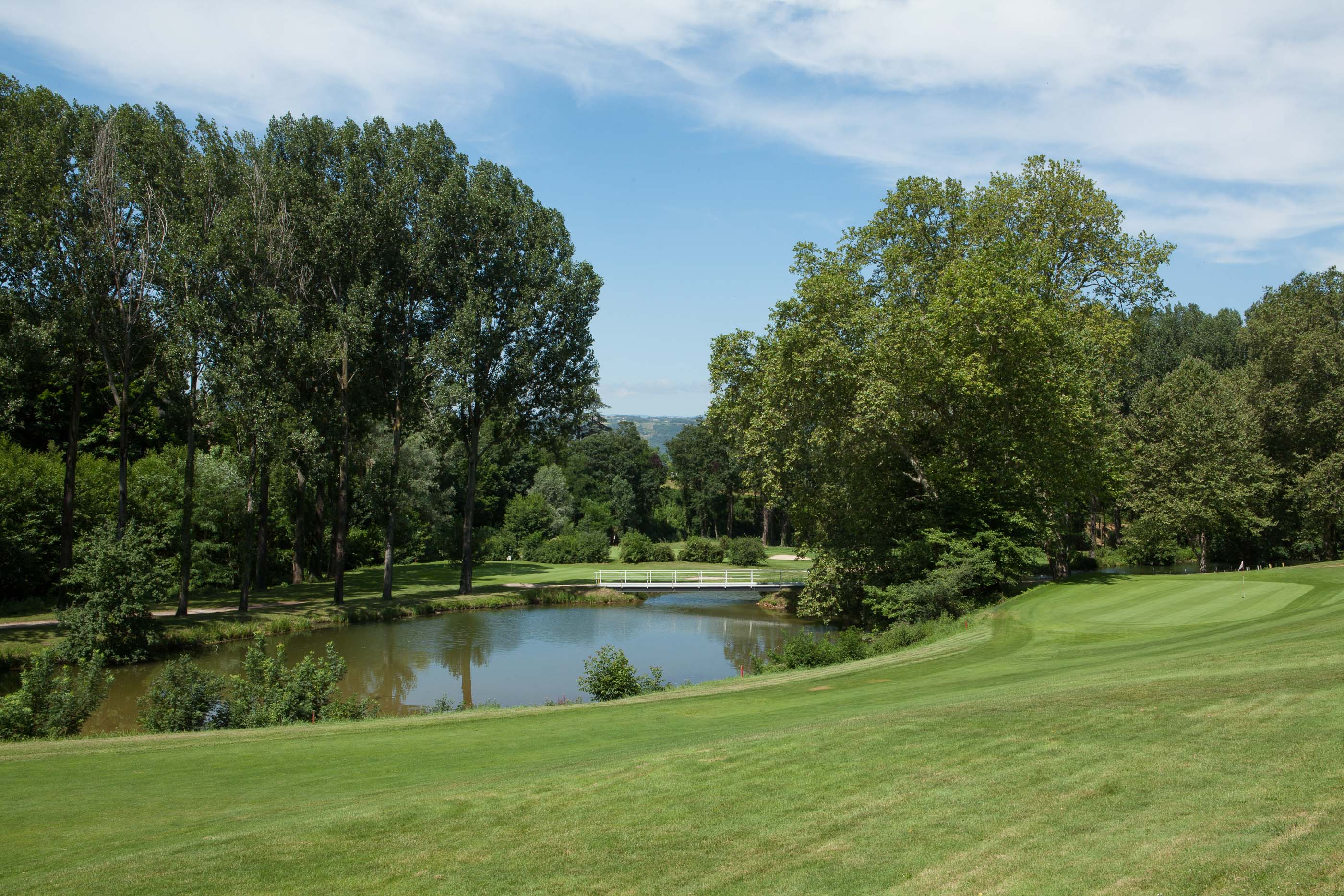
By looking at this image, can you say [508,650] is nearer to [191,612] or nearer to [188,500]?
[188,500]

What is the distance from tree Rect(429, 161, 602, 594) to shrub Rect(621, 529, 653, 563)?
20555 mm

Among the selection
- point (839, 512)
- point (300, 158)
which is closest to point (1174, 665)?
point (839, 512)

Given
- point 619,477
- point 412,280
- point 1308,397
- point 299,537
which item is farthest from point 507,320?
point 619,477

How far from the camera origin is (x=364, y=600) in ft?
134

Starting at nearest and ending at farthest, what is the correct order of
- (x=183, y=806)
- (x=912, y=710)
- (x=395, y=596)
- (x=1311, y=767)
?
(x=1311, y=767) < (x=183, y=806) < (x=912, y=710) < (x=395, y=596)

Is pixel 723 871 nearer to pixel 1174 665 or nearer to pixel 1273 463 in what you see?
pixel 1174 665

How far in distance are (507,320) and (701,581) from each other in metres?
18.3

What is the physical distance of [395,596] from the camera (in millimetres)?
43406

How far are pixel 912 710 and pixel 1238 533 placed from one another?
150ft

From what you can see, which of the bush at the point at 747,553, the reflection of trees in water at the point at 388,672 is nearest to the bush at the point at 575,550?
the bush at the point at 747,553

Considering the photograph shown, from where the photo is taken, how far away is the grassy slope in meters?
6.57

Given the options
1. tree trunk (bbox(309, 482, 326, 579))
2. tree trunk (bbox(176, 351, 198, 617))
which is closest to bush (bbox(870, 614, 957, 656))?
Answer: tree trunk (bbox(176, 351, 198, 617))

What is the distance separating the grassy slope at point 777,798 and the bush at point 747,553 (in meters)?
50.0

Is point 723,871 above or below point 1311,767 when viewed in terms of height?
below
